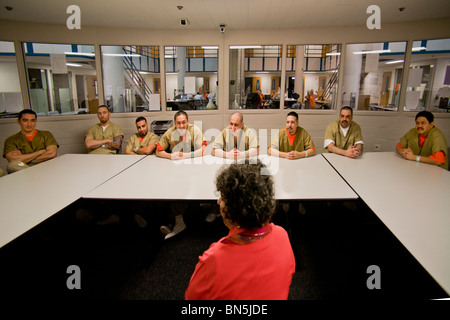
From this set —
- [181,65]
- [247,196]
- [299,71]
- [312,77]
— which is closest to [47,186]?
[247,196]

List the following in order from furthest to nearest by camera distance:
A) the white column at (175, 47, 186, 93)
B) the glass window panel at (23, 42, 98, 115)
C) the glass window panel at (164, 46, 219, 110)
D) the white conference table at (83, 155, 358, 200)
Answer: the white column at (175, 47, 186, 93) < the glass window panel at (164, 46, 219, 110) < the glass window panel at (23, 42, 98, 115) < the white conference table at (83, 155, 358, 200)

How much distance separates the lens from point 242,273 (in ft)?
2.77

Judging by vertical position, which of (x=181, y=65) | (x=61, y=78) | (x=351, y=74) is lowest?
(x=61, y=78)

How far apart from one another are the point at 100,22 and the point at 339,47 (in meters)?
4.24

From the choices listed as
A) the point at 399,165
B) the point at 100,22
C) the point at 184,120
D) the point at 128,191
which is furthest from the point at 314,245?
the point at 100,22

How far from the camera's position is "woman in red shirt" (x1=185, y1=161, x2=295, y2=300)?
847 millimetres

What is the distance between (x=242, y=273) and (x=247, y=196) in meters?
0.25

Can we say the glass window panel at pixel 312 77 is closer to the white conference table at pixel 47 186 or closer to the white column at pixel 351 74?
the white column at pixel 351 74

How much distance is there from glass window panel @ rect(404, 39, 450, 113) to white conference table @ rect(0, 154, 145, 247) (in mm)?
4835

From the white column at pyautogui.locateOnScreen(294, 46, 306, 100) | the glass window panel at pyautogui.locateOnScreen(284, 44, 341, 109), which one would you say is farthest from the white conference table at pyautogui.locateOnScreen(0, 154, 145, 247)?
the white column at pyautogui.locateOnScreen(294, 46, 306, 100)

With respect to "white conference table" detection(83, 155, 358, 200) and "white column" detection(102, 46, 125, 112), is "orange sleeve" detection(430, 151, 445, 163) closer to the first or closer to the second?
"white conference table" detection(83, 155, 358, 200)

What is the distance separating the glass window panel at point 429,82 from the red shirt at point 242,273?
518 cm

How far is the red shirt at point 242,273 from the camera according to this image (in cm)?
84

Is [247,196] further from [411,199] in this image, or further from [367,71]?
[367,71]
